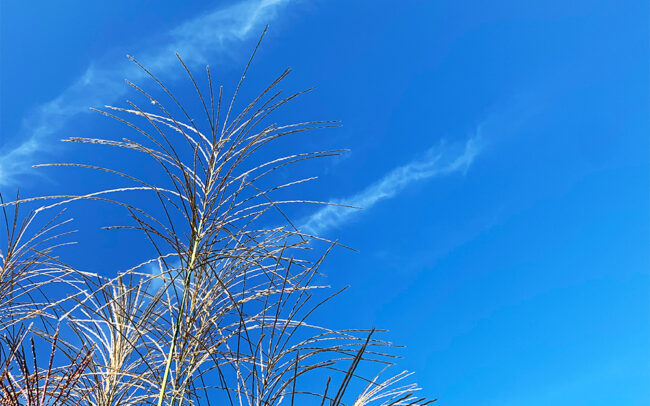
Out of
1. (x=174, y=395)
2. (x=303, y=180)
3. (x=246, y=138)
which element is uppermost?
(x=246, y=138)

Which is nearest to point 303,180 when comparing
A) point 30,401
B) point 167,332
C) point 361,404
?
point 167,332

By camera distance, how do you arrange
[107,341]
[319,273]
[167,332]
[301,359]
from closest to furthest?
[301,359] → [319,273] → [167,332] → [107,341]

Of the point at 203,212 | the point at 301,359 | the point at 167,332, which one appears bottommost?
the point at 301,359

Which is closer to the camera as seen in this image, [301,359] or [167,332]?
[301,359]

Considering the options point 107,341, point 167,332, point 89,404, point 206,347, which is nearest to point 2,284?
point 107,341

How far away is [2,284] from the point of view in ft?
9.36

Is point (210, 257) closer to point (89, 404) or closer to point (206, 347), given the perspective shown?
point (206, 347)

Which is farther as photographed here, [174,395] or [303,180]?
[303,180]

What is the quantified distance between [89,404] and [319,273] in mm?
1259

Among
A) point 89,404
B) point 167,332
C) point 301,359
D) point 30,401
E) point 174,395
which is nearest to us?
point 30,401

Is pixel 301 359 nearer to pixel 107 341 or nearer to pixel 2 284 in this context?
pixel 107 341

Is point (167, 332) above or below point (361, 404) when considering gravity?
above

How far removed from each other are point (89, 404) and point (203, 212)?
115 centimetres

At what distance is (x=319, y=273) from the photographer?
5.84 feet
